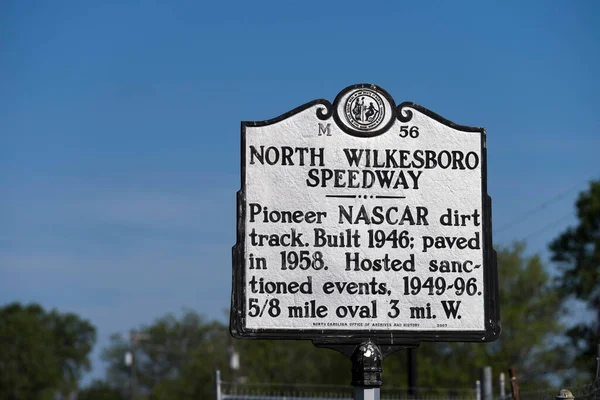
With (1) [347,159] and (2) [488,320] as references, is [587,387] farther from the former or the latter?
(1) [347,159]

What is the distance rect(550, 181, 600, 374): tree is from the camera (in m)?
53.2

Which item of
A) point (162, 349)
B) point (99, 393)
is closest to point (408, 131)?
point (162, 349)

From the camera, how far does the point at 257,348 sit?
2272 inches

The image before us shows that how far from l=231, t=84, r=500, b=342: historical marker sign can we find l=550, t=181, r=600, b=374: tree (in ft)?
144

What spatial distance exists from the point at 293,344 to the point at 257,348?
2.00 meters

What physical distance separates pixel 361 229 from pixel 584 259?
47.5m

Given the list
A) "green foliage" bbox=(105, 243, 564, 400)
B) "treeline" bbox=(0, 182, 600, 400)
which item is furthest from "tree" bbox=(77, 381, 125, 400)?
"green foliage" bbox=(105, 243, 564, 400)

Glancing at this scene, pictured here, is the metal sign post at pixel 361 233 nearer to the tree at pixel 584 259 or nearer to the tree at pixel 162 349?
the tree at pixel 584 259

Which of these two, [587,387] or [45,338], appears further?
[45,338]

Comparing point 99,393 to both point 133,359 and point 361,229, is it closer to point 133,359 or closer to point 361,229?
point 133,359

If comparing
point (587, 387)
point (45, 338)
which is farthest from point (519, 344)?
point (45, 338)

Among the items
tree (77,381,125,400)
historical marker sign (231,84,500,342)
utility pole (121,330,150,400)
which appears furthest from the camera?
tree (77,381,125,400)

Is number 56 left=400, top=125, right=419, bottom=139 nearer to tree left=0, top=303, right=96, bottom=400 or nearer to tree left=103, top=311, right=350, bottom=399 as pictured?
tree left=103, top=311, right=350, bottom=399

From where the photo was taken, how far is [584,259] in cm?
5594
